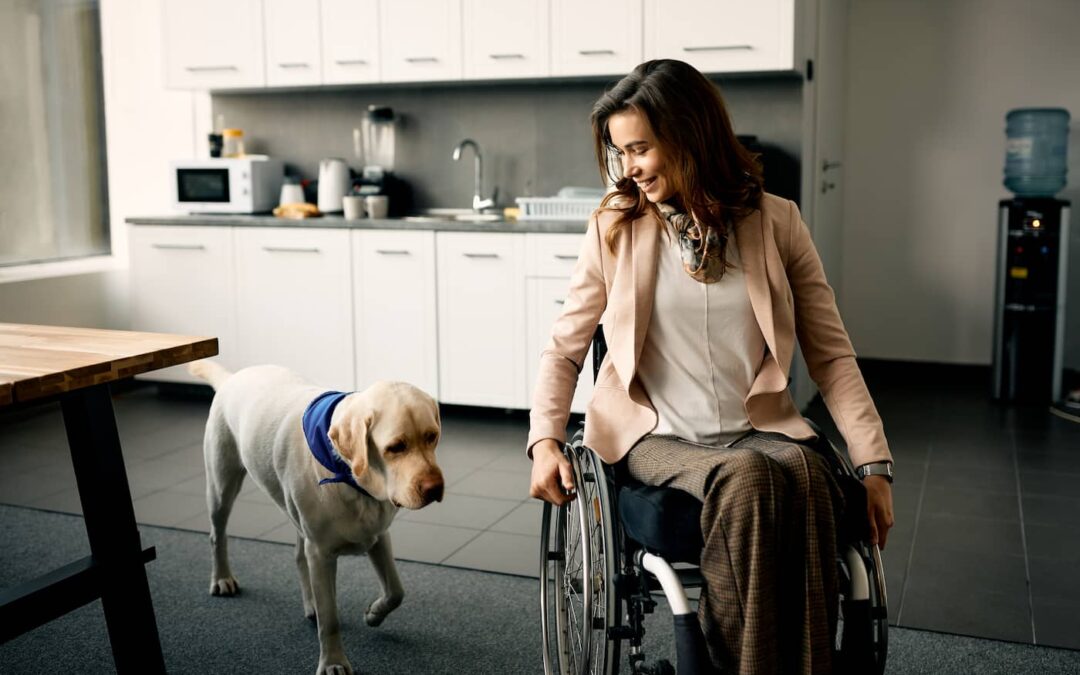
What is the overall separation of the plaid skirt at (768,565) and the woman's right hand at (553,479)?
25 cm

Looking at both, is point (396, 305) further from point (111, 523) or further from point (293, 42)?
point (111, 523)

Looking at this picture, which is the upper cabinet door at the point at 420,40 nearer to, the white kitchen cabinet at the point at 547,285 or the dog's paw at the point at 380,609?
the white kitchen cabinet at the point at 547,285

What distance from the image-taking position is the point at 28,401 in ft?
5.52

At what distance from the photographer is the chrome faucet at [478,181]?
4672 mm

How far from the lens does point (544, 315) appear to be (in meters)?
4.09

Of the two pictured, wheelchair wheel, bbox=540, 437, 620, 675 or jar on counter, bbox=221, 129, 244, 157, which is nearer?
wheelchair wheel, bbox=540, 437, 620, 675

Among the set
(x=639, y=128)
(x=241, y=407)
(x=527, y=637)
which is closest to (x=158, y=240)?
(x=241, y=407)

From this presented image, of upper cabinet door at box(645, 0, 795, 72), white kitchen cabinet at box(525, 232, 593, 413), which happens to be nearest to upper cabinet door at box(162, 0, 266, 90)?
white kitchen cabinet at box(525, 232, 593, 413)

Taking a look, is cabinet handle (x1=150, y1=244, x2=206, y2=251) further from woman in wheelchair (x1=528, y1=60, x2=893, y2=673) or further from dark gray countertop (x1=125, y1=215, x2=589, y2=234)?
woman in wheelchair (x1=528, y1=60, x2=893, y2=673)

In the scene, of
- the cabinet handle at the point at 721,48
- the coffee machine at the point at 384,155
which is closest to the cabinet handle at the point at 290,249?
the coffee machine at the point at 384,155

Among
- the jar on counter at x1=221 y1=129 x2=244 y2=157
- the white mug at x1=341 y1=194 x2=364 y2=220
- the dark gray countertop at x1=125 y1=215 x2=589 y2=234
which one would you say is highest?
the jar on counter at x1=221 y1=129 x2=244 y2=157

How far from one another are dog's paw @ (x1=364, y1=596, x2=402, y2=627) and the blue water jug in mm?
3578

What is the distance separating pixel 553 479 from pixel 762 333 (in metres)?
0.43

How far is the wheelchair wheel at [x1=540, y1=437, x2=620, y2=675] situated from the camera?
159cm
